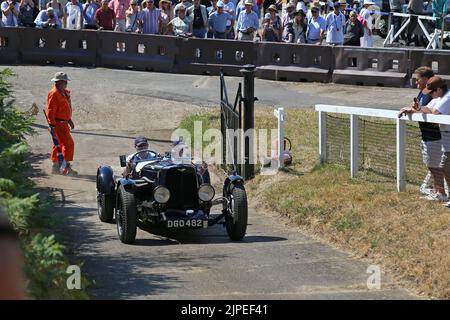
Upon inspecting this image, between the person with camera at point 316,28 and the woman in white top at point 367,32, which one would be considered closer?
the person with camera at point 316,28

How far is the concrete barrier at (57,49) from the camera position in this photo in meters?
26.1

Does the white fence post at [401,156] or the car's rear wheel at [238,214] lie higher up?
the white fence post at [401,156]

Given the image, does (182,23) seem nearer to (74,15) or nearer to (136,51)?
(136,51)

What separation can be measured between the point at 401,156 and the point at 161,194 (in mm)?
3329

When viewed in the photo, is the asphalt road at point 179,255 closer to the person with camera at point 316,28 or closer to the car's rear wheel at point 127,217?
the car's rear wheel at point 127,217

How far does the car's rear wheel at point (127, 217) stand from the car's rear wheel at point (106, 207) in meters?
1.15

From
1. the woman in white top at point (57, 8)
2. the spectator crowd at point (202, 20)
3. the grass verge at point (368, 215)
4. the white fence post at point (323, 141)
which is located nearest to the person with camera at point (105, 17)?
the spectator crowd at point (202, 20)

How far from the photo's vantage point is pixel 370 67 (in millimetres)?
24047

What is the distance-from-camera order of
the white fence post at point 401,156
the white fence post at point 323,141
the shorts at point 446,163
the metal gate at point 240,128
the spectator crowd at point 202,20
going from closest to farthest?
1. the shorts at point 446,163
2. the white fence post at point 401,156
3. the white fence post at point 323,141
4. the metal gate at point 240,128
5. the spectator crowd at point 202,20

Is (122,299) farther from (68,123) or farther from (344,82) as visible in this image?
(344,82)

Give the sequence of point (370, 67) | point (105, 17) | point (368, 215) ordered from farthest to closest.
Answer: point (105, 17), point (370, 67), point (368, 215)

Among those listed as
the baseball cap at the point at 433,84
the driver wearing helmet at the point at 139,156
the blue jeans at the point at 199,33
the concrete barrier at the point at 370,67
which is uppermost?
the blue jeans at the point at 199,33

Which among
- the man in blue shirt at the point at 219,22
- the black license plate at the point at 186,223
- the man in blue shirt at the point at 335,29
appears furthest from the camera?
the man in blue shirt at the point at 219,22

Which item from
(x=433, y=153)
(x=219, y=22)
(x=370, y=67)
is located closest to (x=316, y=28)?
(x=370, y=67)
